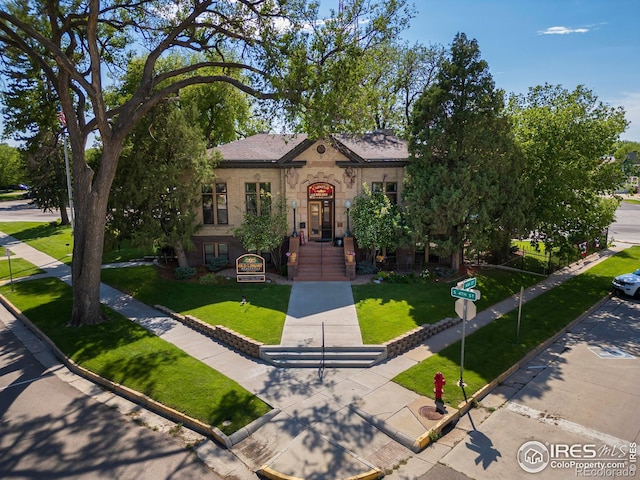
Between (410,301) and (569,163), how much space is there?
1125 centimetres

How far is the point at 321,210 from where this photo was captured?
25.3 m

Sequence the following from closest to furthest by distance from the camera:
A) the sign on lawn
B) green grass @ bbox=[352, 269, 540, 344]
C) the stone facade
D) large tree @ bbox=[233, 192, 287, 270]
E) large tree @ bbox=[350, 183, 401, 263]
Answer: green grass @ bbox=[352, 269, 540, 344], the sign on lawn, large tree @ bbox=[350, 183, 401, 263], large tree @ bbox=[233, 192, 287, 270], the stone facade

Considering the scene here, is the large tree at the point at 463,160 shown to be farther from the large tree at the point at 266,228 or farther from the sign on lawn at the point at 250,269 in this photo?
the sign on lawn at the point at 250,269

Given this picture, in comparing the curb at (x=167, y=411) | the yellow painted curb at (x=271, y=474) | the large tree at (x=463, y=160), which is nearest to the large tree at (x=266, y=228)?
A: the large tree at (x=463, y=160)

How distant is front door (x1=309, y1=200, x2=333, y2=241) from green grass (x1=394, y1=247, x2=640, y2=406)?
447 inches

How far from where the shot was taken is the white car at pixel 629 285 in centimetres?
2023

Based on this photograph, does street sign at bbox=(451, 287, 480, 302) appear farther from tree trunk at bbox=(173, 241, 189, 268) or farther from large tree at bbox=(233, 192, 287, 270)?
tree trunk at bbox=(173, 241, 189, 268)

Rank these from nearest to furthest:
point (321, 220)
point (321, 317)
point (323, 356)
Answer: point (323, 356) → point (321, 317) → point (321, 220)

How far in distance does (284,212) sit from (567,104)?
1632 cm

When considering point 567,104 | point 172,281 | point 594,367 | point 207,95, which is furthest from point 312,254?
point 207,95

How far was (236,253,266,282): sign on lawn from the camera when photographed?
20.6 meters

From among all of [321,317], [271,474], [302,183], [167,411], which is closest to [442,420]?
[271,474]

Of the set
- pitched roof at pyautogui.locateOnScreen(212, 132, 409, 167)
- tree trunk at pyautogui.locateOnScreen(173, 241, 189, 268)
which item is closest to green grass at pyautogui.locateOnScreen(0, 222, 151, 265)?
tree trunk at pyautogui.locateOnScreen(173, 241, 189, 268)

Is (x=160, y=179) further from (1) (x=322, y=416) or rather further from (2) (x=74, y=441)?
(1) (x=322, y=416)
